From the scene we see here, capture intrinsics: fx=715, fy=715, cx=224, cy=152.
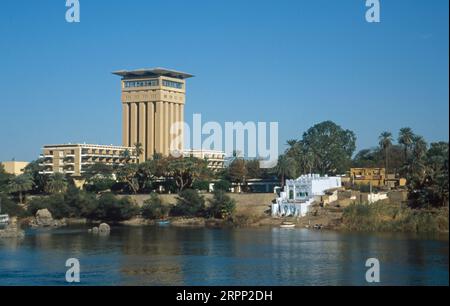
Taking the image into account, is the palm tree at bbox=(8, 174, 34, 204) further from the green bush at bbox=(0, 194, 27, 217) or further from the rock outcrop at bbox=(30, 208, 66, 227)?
the rock outcrop at bbox=(30, 208, 66, 227)

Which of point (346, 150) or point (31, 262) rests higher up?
point (346, 150)

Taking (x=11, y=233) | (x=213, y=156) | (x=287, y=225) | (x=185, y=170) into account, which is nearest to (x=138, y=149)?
(x=213, y=156)

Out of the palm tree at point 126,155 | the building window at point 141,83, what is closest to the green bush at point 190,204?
the palm tree at point 126,155

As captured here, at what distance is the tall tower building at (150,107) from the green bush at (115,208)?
29.8 m

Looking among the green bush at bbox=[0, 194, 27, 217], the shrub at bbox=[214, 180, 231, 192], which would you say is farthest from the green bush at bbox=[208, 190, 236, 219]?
the green bush at bbox=[0, 194, 27, 217]

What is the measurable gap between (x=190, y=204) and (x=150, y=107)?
36.3m

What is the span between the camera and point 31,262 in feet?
129

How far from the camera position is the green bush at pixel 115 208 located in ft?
225

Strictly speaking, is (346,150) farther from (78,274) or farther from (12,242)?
(78,274)

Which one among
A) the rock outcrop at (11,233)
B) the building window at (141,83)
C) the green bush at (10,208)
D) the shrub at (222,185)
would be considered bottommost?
the rock outcrop at (11,233)

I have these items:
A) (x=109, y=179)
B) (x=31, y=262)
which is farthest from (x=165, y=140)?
(x=31, y=262)

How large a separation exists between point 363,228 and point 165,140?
49.7 meters

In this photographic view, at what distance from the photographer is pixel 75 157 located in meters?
90.8

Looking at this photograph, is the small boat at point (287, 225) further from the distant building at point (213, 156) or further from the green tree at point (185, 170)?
the distant building at point (213, 156)
